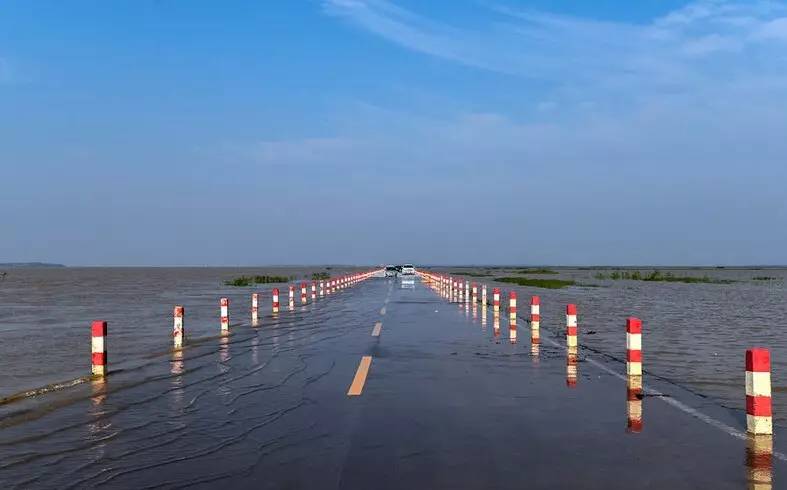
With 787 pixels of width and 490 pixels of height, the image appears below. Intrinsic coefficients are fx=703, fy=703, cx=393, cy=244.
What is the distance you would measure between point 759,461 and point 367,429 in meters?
4.05

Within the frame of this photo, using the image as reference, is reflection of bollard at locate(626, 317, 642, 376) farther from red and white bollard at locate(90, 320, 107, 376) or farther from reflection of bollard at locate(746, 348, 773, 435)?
red and white bollard at locate(90, 320, 107, 376)

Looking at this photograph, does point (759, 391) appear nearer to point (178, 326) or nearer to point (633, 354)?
point (633, 354)

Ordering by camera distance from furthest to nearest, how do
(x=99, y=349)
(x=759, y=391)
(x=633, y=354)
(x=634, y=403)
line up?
(x=99, y=349) < (x=633, y=354) < (x=634, y=403) < (x=759, y=391)

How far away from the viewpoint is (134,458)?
6926mm

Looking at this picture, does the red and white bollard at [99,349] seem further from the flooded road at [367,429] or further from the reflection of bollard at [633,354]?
the reflection of bollard at [633,354]

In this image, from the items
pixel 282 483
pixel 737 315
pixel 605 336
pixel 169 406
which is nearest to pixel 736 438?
pixel 282 483

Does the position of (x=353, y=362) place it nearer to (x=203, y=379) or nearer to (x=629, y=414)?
(x=203, y=379)

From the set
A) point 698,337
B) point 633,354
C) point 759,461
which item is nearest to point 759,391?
point 759,461

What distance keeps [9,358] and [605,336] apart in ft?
→ 50.0

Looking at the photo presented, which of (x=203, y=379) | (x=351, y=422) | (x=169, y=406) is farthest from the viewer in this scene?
(x=203, y=379)

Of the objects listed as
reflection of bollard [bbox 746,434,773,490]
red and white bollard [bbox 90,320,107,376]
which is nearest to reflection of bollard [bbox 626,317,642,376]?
reflection of bollard [bbox 746,434,773,490]

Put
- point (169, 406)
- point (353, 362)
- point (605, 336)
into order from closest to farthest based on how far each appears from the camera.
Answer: point (169, 406), point (353, 362), point (605, 336)

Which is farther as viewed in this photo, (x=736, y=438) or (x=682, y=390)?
(x=682, y=390)

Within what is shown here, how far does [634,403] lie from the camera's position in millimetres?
9789
